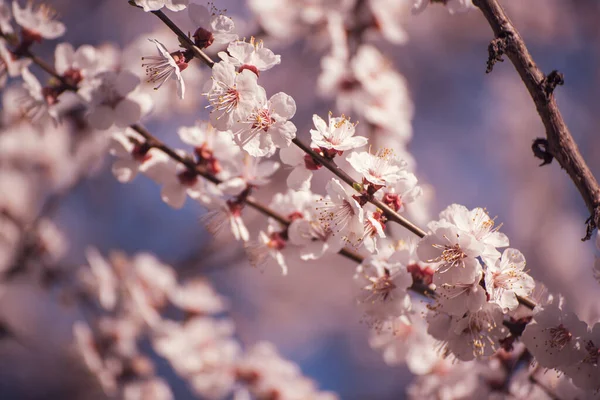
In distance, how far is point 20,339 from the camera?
2330 mm

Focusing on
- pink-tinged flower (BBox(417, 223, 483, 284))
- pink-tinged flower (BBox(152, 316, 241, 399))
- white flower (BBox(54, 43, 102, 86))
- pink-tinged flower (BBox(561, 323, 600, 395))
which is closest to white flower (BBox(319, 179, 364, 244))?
pink-tinged flower (BBox(417, 223, 483, 284))

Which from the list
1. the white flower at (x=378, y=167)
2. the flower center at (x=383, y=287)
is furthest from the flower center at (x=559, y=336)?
the white flower at (x=378, y=167)

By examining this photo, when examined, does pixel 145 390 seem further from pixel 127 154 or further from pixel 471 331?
pixel 471 331

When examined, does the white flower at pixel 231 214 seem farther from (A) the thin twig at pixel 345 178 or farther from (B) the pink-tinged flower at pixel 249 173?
(A) the thin twig at pixel 345 178

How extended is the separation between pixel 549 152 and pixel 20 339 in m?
2.41

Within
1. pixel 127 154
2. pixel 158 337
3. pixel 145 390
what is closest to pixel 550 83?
pixel 127 154

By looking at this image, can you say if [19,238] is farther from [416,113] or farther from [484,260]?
[416,113]

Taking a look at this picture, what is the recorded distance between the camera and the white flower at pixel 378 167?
92 centimetres

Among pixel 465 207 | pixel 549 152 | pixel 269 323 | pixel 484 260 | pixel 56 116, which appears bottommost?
pixel 484 260

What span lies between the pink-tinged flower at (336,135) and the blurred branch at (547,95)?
0.95 feet

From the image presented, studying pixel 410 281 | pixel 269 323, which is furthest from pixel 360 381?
pixel 410 281

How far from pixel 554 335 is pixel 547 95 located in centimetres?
48

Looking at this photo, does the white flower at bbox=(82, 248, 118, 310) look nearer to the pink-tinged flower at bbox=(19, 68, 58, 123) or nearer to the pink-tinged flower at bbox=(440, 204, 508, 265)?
the pink-tinged flower at bbox=(19, 68, 58, 123)

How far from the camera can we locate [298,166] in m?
1.02
